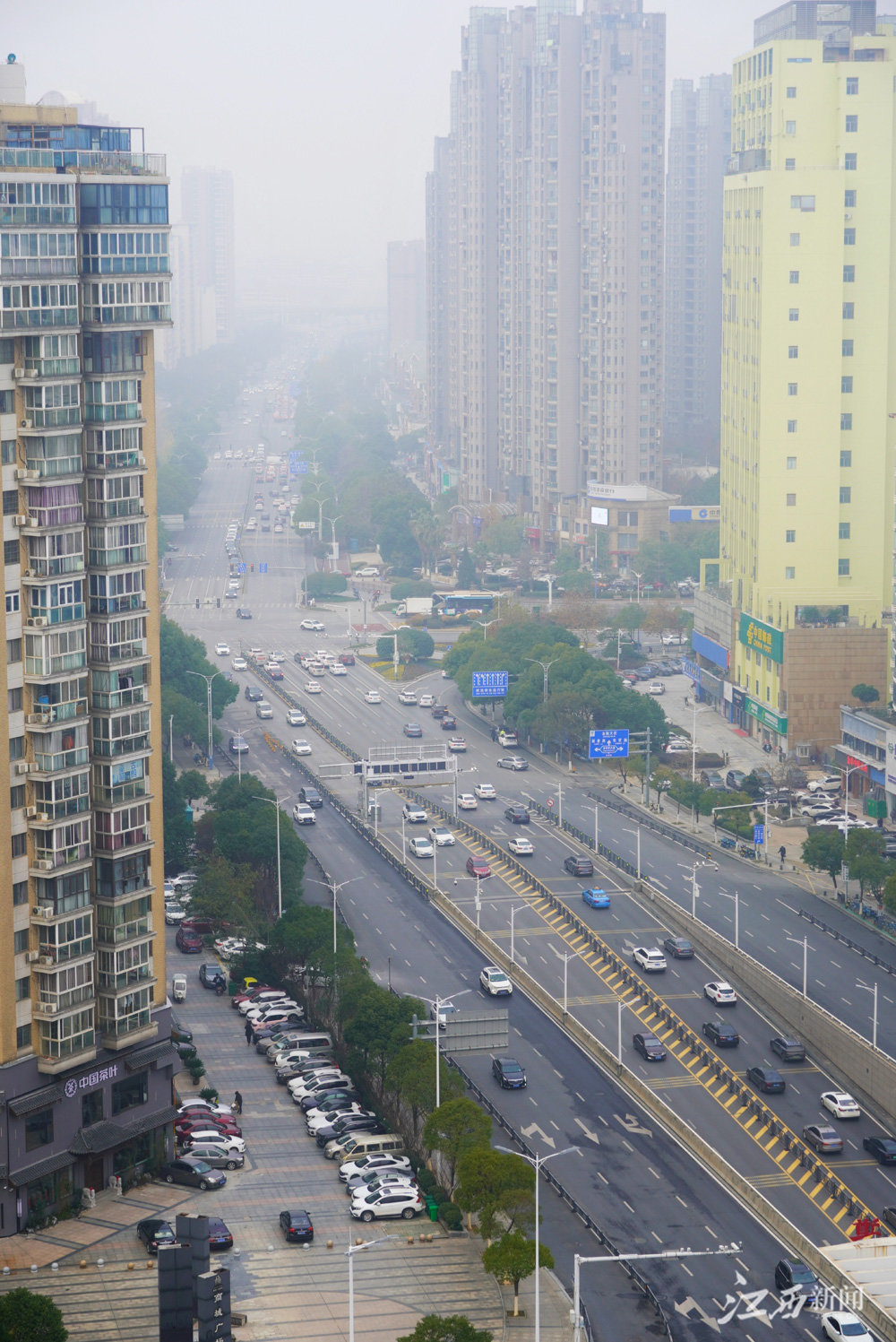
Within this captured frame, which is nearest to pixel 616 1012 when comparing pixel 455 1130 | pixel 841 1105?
pixel 841 1105

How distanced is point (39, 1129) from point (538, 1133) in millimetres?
21307

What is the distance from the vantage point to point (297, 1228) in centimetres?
6862

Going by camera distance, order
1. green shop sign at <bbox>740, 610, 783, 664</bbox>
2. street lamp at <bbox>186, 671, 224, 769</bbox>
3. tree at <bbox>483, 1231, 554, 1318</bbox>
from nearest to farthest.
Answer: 1. tree at <bbox>483, 1231, 554, 1318</bbox>
2. green shop sign at <bbox>740, 610, 783, 664</bbox>
3. street lamp at <bbox>186, 671, 224, 769</bbox>

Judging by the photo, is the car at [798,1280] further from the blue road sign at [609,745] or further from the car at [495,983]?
the blue road sign at [609,745]

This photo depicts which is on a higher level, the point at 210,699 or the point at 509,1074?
the point at 210,699

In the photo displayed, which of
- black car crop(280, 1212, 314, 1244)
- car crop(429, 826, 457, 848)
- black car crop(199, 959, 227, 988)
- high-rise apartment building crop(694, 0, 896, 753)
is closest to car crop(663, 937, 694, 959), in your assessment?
black car crop(199, 959, 227, 988)

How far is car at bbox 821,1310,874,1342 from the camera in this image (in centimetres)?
6244

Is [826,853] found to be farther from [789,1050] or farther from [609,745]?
[609,745]

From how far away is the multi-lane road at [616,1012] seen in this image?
71.2 metres

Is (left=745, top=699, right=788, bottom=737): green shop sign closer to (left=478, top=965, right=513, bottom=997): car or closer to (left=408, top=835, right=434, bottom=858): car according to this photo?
(left=408, top=835, right=434, bottom=858): car

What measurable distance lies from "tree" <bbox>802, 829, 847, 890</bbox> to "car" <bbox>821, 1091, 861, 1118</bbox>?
29392 mm

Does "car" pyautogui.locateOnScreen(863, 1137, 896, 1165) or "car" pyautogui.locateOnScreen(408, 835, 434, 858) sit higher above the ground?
"car" pyautogui.locateOnScreen(408, 835, 434, 858)

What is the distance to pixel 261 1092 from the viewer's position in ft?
275

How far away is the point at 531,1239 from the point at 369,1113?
52.1ft
